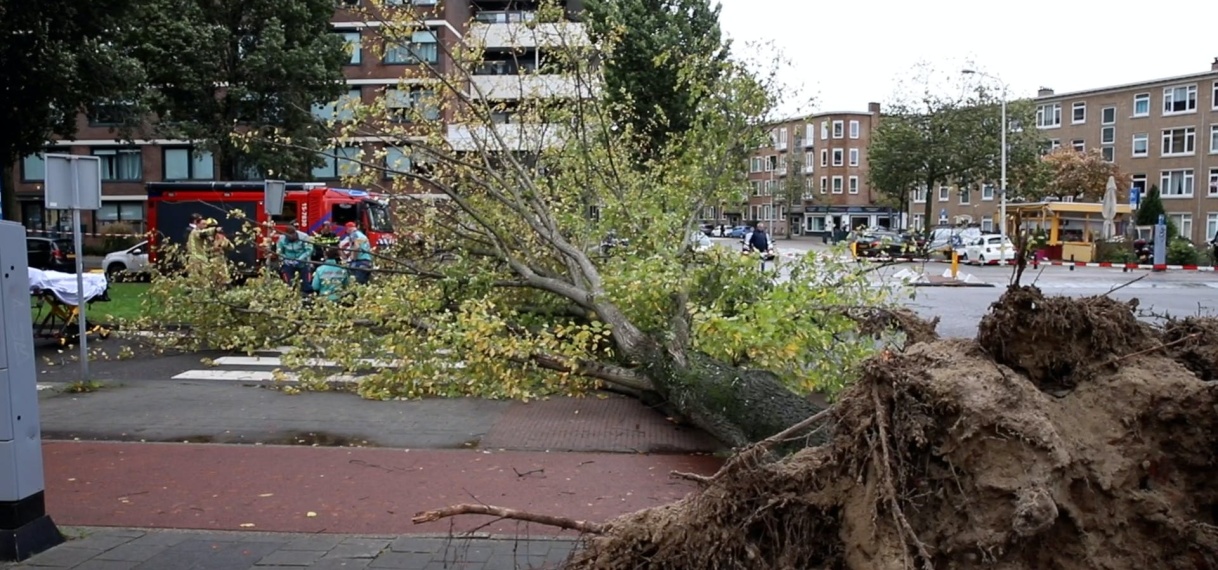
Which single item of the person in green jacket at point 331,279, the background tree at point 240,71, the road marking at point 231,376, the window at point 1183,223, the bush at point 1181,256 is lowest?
the road marking at point 231,376

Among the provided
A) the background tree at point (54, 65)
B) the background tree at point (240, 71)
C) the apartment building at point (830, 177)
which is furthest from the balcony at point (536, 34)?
the apartment building at point (830, 177)

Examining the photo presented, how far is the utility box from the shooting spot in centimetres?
492

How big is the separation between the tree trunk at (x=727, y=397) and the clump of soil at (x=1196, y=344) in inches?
92.4

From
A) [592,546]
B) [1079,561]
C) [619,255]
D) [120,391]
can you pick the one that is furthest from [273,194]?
[1079,561]

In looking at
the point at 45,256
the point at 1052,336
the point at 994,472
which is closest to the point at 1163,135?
the point at 45,256

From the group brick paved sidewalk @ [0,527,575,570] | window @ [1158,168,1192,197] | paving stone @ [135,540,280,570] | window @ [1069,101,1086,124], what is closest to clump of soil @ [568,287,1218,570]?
brick paved sidewalk @ [0,527,575,570]

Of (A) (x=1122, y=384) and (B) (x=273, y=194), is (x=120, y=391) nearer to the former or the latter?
(B) (x=273, y=194)

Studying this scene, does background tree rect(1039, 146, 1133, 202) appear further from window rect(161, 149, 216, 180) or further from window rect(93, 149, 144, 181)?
window rect(93, 149, 144, 181)

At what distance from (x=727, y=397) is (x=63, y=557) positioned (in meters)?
4.05

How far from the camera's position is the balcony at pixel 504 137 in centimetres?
952

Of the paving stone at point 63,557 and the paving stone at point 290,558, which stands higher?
the paving stone at point 290,558

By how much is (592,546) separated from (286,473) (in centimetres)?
401

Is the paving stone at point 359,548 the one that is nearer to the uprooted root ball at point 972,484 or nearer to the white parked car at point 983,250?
the uprooted root ball at point 972,484

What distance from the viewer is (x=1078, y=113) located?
64.9 m
